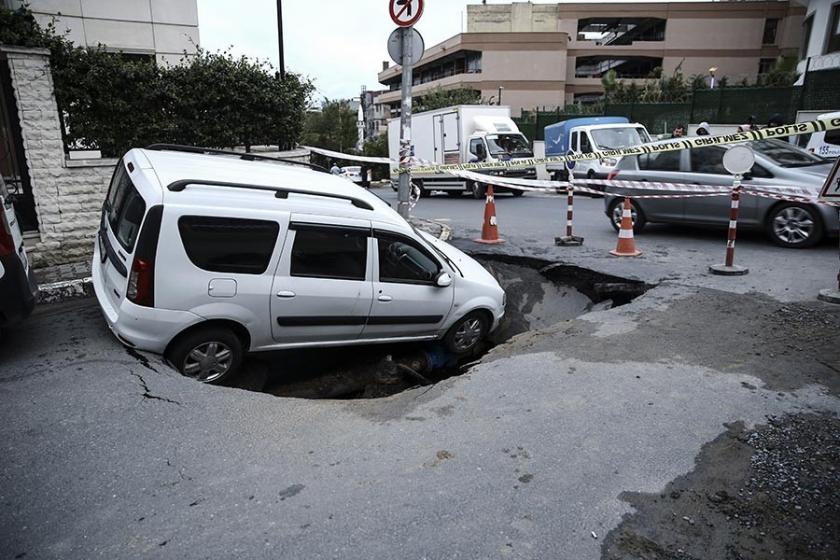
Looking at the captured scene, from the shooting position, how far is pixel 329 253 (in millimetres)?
5090

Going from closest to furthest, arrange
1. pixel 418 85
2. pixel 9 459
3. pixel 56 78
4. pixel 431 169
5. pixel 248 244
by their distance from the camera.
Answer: pixel 9 459 < pixel 248 244 < pixel 56 78 < pixel 431 169 < pixel 418 85

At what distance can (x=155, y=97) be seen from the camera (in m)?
8.59

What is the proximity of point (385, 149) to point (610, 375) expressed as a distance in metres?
36.7

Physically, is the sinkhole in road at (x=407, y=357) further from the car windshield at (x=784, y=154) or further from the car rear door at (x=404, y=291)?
the car windshield at (x=784, y=154)

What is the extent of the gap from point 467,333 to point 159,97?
19.9 feet

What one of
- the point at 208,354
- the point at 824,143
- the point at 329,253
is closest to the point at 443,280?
the point at 329,253

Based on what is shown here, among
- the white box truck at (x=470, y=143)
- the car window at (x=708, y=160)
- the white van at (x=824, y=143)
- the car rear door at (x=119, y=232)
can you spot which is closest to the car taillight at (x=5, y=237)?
the car rear door at (x=119, y=232)

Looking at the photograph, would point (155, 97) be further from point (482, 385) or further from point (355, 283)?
point (482, 385)

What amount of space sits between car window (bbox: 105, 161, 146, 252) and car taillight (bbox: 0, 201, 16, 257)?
2.43ft

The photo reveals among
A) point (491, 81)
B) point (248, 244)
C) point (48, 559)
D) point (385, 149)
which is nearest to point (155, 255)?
point (248, 244)

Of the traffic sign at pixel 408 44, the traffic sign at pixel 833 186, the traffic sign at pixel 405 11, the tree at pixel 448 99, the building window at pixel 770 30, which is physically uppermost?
the building window at pixel 770 30

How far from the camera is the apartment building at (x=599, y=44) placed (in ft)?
187

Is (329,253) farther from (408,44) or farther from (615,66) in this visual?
(615,66)

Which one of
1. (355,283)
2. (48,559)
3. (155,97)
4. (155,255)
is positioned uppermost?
(155,97)
